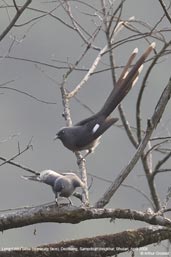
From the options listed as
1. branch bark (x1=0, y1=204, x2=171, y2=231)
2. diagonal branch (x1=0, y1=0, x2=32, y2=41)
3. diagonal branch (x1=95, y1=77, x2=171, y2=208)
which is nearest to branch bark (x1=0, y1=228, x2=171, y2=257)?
branch bark (x1=0, y1=204, x2=171, y2=231)

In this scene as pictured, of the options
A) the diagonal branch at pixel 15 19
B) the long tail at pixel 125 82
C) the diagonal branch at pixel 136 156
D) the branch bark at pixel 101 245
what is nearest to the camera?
the branch bark at pixel 101 245

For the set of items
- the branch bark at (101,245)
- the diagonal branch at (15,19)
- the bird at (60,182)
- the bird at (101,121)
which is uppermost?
the diagonal branch at (15,19)

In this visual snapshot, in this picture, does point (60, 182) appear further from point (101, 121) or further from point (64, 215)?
point (101, 121)

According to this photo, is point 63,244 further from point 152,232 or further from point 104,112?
point 104,112

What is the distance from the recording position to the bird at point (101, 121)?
4.05 metres

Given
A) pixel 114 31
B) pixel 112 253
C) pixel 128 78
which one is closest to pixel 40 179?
pixel 112 253

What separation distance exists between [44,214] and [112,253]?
338 mm

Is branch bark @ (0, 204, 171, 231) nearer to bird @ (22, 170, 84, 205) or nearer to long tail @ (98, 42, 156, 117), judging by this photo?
bird @ (22, 170, 84, 205)

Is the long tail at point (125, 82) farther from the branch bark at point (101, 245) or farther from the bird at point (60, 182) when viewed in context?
the branch bark at point (101, 245)

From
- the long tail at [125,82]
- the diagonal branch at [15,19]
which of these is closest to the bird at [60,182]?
the diagonal branch at [15,19]

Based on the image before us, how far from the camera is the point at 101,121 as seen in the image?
4211mm

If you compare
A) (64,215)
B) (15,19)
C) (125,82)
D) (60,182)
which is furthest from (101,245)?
(125,82)

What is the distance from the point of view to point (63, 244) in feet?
9.61

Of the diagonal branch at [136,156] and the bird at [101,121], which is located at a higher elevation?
the bird at [101,121]
